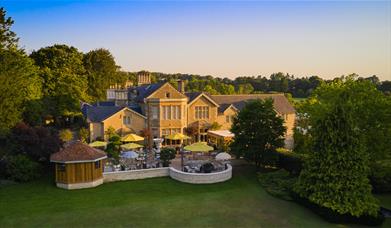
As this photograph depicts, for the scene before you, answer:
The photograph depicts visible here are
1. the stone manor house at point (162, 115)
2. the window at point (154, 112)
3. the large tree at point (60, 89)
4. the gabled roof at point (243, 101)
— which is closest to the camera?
the stone manor house at point (162, 115)

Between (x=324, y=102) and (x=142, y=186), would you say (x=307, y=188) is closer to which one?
(x=324, y=102)

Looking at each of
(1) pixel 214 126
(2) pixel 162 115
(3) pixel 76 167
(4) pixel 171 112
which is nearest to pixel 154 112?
(2) pixel 162 115

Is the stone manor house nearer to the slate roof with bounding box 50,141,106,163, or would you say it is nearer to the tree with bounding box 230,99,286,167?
the tree with bounding box 230,99,286,167

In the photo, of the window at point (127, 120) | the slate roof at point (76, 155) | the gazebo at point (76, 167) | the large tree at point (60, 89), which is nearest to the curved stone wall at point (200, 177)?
the slate roof at point (76, 155)

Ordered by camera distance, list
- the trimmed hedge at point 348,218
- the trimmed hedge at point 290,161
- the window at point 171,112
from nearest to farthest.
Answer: the trimmed hedge at point 348,218 → the trimmed hedge at point 290,161 → the window at point 171,112

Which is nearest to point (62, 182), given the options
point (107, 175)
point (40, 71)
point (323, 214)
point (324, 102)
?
point (107, 175)

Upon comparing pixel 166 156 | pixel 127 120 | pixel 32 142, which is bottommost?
pixel 166 156

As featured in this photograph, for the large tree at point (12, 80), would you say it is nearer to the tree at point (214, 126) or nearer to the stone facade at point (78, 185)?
the stone facade at point (78, 185)

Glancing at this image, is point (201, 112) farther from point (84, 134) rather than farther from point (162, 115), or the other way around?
point (84, 134)
